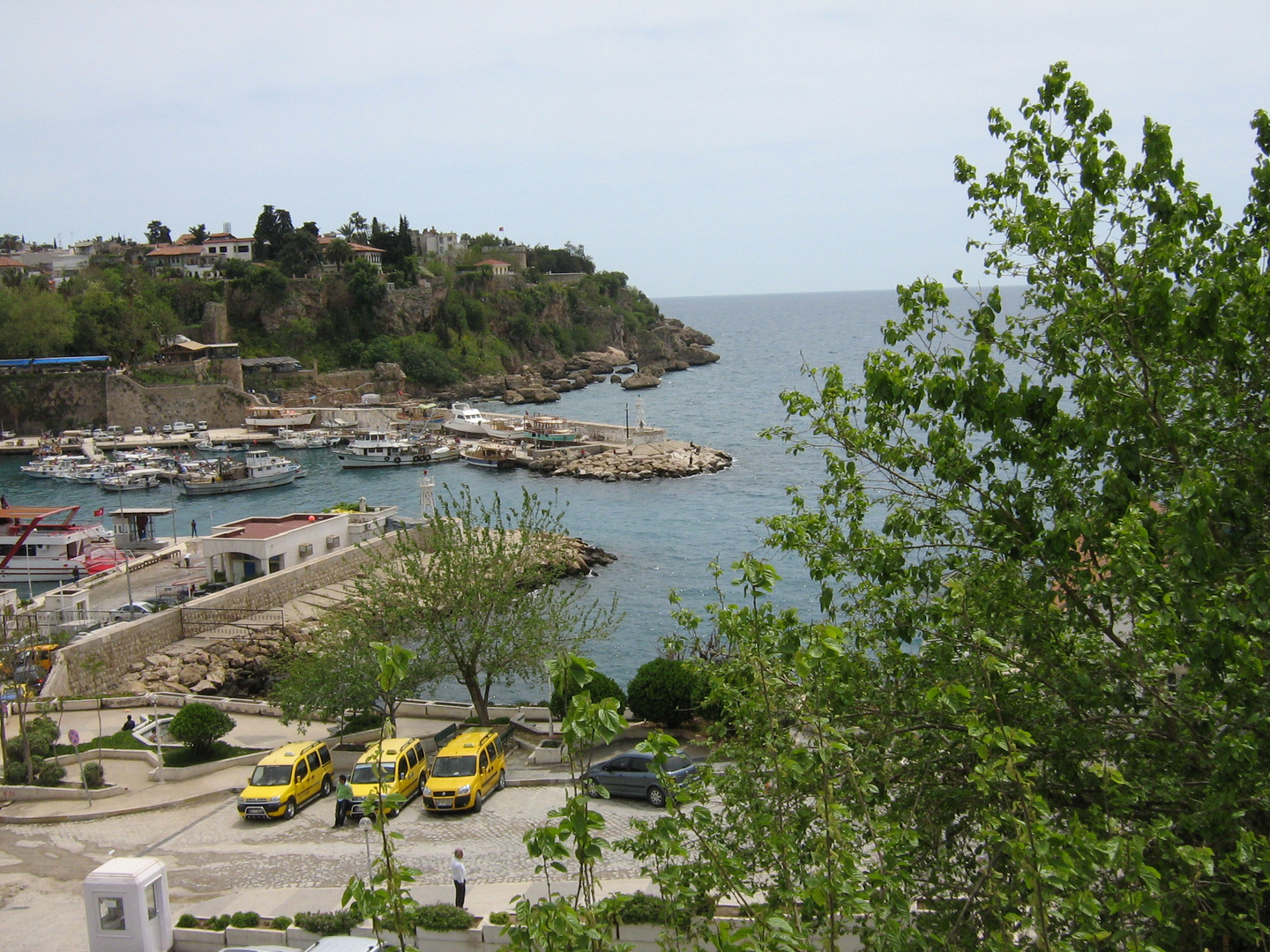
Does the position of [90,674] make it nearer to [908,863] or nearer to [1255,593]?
[908,863]

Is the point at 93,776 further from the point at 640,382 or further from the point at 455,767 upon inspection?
the point at 640,382

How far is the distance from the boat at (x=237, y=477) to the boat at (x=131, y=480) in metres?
1.27

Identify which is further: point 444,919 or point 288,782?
point 288,782

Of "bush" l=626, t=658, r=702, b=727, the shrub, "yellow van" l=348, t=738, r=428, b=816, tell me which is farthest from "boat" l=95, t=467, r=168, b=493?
"bush" l=626, t=658, r=702, b=727

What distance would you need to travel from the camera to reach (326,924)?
9812 mm

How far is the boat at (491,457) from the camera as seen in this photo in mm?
55969

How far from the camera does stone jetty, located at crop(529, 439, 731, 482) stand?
51.2 metres

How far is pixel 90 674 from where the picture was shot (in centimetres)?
2000

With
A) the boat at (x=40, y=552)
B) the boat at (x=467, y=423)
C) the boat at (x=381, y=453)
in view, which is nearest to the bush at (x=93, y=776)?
the boat at (x=40, y=552)

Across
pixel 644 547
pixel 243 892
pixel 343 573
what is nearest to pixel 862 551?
pixel 243 892

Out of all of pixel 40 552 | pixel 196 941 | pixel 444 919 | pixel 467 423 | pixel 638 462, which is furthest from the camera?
pixel 467 423

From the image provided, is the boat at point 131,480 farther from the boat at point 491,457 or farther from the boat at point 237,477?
the boat at point 491,457

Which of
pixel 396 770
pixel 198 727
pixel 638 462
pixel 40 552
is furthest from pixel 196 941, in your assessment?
pixel 638 462

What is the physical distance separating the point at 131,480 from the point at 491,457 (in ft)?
62.0
